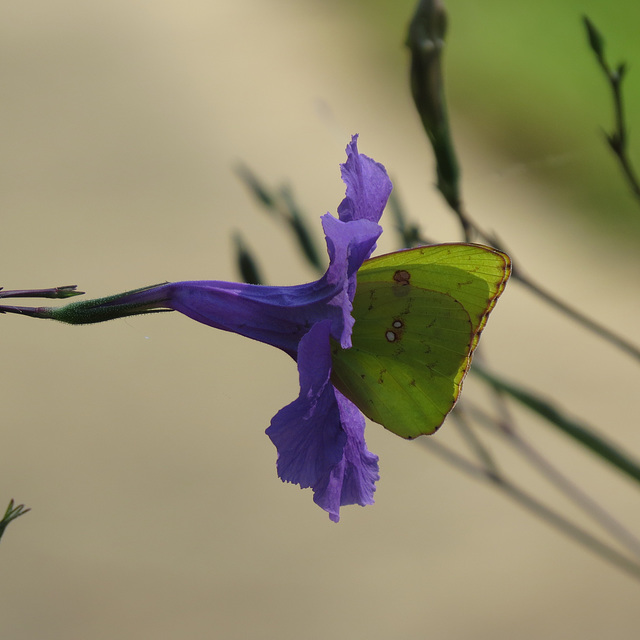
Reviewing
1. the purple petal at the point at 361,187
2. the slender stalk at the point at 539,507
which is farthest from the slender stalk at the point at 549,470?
the purple petal at the point at 361,187

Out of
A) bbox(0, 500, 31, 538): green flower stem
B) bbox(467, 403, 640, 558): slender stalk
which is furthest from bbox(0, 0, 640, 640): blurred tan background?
bbox(0, 500, 31, 538): green flower stem

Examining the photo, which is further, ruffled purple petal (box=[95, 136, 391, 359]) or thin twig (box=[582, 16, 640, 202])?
thin twig (box=[582, 16, 640, 202])

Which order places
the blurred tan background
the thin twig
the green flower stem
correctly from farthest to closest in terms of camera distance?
the blurred tan background < the thin twig < the green flower stem

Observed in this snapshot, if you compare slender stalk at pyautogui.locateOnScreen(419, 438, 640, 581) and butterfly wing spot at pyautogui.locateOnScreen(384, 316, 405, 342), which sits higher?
butterfly wing spot at pyautogui.locateOnScreen(384, 316, 405, 342)

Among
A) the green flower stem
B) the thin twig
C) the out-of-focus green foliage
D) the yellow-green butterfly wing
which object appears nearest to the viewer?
the green flower stem

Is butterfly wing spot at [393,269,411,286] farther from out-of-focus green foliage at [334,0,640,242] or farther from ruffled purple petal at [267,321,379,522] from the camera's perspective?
out-of-focus green foliage at [334,0,640,242]

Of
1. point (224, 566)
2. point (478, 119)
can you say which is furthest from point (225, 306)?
point (478, 119)

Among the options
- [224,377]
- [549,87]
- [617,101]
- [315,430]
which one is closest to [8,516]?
[315,430]
